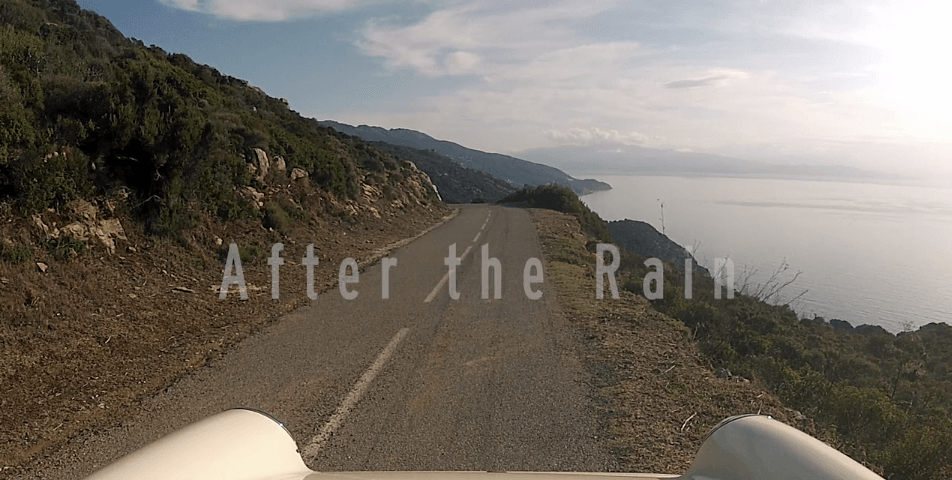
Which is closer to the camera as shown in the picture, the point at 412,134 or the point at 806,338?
the point at 806,338

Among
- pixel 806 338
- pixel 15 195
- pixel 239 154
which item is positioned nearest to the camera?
pixel 15 195

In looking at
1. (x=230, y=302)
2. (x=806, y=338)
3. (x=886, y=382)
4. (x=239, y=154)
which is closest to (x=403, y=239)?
(x=239, y=154)

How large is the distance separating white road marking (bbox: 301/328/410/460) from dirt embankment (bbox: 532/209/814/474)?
2.19 m

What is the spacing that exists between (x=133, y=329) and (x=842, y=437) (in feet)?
26.6

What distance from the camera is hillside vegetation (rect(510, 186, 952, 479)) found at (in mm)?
5637

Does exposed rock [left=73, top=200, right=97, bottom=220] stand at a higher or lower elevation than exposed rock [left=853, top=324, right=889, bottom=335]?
higher

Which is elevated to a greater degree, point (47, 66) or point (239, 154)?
point (47, 66)

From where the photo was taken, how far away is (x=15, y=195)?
7.89 metres

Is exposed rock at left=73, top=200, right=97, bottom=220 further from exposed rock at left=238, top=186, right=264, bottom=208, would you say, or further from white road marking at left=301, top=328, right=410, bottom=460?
white road marking at left=301, top=328, right=410, bottom=460

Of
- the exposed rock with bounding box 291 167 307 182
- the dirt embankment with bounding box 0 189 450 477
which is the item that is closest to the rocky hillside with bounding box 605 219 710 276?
the exposed rock with bounding box 291 167 307 182

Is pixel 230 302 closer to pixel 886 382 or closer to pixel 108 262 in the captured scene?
pixel 108 262

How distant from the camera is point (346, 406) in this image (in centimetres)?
532

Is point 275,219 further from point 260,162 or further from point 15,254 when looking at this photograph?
point 15,254

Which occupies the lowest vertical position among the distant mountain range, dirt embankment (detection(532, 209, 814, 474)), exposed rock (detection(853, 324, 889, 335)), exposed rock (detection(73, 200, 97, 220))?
exposed rock (detection(853, 324, 889, 335))
